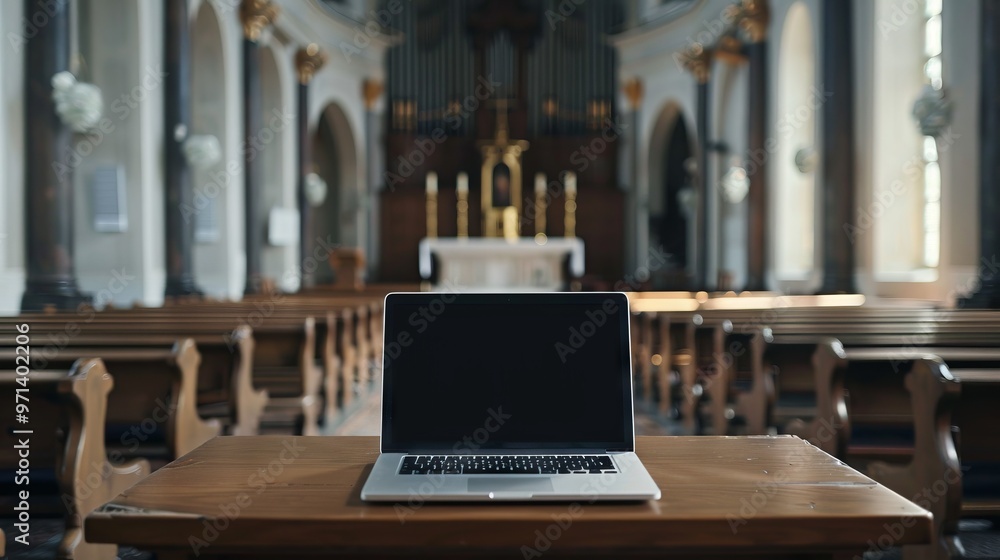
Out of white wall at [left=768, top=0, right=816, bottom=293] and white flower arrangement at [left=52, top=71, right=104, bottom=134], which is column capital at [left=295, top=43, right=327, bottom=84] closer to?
white wall at [left=768, top=0, right=816, bottom=293]

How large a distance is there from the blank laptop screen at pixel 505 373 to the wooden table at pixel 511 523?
18cm

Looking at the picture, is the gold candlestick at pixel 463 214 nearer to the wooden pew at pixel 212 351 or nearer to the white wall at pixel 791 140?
the white wall at pixel 791 140

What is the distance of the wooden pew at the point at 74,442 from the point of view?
2.20 meters

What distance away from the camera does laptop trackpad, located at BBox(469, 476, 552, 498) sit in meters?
1.22

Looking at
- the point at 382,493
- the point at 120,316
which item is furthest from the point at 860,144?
the point at 382,493

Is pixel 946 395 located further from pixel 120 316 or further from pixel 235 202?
pixel 235 202

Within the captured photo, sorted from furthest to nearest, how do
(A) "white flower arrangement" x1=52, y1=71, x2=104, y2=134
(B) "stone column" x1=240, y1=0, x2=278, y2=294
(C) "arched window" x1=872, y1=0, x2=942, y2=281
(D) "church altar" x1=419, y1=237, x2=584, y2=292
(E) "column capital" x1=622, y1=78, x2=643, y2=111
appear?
1. (E) "column capital" x1=622, y1=78, x2=643, y2=111
2. (D) "church altar" x1=419, y1=237, x2=584, y2=292
3. (B) "stone column" x1=240, y1=0, x2=278, y2=294
4. (C) "arched window" x1=872, y1=0, x2=942, y2=281
5. (A) "white flower arrangement" x1=52, y1=71, x2=104, y2=134

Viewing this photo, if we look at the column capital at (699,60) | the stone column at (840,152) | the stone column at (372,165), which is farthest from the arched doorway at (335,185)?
the stone column at (840,152)

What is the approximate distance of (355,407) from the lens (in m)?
6.58

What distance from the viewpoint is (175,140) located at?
889 cm

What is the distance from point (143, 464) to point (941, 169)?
7.51 metres

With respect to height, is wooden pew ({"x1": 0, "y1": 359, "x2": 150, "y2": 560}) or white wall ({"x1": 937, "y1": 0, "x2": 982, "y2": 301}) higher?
white wall ({"x1": 937, "y1": 0, "x2": 982, "y2": 301})

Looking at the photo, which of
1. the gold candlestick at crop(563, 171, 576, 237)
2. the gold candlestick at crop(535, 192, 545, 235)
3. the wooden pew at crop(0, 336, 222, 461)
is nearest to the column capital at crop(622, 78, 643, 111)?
the gold candlestick at crop(563, 171, 576, 237)

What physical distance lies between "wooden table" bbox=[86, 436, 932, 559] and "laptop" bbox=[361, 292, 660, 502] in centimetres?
17
